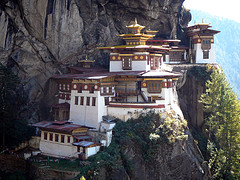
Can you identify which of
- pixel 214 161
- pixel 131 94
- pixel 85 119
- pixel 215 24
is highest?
pixel 215 24

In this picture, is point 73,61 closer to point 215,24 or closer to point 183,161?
point 183,161

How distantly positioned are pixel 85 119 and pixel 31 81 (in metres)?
9.77

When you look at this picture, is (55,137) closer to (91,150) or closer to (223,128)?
(91,150)

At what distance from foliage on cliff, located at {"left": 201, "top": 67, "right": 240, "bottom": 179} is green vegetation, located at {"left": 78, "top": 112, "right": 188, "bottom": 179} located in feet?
20.0

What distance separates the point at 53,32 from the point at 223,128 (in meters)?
24.7

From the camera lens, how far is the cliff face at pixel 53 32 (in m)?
43.8

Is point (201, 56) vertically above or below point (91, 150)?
above

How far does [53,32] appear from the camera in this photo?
153 ft

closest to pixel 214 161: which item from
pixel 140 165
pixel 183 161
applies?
pixel 183 161

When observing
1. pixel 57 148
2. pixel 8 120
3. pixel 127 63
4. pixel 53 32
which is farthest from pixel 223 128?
pixel 8 120

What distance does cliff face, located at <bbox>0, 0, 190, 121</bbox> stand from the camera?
144 feet

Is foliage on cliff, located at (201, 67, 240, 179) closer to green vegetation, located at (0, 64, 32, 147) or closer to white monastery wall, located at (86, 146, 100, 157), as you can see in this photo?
white monastery wall, located at (86, 146, 100, 157)

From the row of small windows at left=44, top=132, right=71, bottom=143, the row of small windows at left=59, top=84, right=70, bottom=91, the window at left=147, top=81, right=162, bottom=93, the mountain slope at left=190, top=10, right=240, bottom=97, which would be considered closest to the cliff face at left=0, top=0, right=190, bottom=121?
the row of small windows at left=59, top=84, right=70, bottom=91

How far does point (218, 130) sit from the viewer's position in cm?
4447
